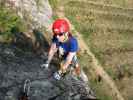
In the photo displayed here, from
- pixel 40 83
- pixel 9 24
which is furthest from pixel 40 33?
pixel 40 83

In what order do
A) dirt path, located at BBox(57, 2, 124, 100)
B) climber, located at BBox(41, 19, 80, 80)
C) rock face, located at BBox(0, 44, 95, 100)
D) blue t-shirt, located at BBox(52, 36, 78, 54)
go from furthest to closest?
dirt path, located at BBox(57, 2, 124, 100) → blue t-shirt, located at BBox(52, 36, 78, 54) → climber, located at BBox(41, 19, 80, 80) → rock face, located at BBox(0, 44, 95, 100)

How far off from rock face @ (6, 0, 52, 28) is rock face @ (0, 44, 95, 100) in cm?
265

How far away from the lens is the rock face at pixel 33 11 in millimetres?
15516

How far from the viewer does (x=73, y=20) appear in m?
21.5

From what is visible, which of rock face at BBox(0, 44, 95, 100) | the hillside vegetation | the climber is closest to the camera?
rock face at BBox(0, 44, 95, 100)

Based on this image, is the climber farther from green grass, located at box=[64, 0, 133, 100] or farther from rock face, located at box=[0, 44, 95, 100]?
green grass, located at box=[64, 0, 133, 100]

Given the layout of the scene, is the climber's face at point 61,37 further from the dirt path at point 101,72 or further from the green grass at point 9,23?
the dirt path at point 101,72

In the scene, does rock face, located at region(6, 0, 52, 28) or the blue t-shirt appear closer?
the blue t-shirt

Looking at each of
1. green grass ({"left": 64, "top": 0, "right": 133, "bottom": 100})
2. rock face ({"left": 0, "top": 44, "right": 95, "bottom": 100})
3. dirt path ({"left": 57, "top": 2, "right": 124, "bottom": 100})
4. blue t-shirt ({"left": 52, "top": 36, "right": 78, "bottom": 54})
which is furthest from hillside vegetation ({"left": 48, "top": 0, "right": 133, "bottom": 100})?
blue t-shirt ({"left": 52, "top": 36, "right": 78, "bottom": 54})

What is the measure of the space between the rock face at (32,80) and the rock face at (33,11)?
104 inches

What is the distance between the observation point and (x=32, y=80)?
11539mm

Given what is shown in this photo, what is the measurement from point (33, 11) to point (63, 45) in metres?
5.31

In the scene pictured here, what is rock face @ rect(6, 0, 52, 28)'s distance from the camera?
15.5m

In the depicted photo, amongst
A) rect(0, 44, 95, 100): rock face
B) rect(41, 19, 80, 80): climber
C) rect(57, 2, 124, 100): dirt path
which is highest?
rect(41, 19, 80, 80): climber
